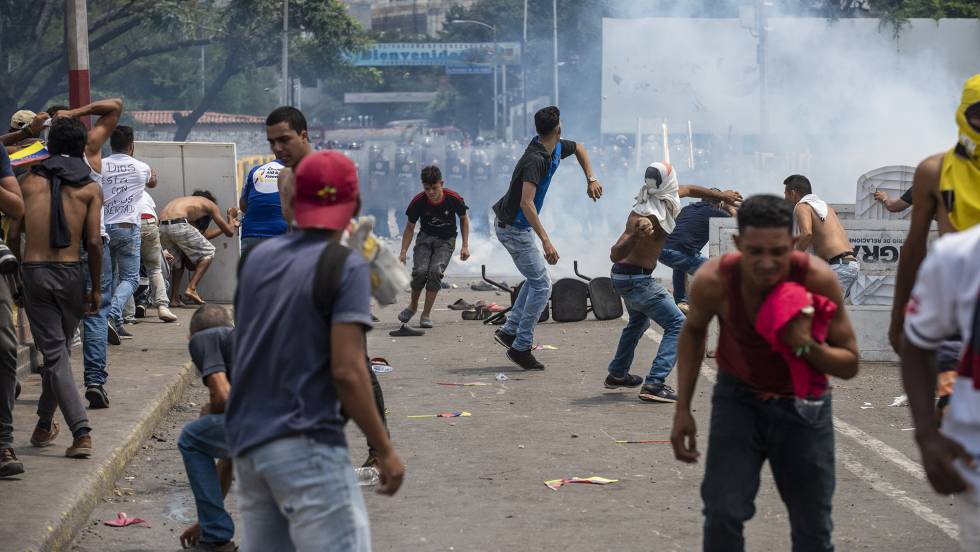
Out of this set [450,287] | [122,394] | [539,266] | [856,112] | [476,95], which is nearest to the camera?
[122,394]

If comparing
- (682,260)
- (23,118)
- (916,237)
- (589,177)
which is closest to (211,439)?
(916,237)

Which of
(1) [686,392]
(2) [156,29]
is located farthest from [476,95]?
(1) [686,392]

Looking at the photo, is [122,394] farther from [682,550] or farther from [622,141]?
[622,141]

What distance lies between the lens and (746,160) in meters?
48.0

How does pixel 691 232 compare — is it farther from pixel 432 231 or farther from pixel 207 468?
pixel 207 468

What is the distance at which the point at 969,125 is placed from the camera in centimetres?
465

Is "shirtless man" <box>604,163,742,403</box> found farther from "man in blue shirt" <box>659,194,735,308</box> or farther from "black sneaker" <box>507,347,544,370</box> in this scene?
"man in blue shirt" <box>659,194,735,308</box>

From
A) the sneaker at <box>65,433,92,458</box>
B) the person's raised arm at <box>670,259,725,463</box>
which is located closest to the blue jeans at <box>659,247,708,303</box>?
the sneaker at <box>65,433,92,458</box>

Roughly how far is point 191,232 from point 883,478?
10.2m

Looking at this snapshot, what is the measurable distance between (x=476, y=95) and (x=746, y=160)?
2369 inches

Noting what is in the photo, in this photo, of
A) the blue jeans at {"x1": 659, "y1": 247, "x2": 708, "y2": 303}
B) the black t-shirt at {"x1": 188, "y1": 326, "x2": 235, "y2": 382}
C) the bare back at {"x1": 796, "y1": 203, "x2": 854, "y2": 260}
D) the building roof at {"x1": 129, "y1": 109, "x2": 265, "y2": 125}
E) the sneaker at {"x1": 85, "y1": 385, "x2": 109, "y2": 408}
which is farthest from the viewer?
the building roof at {"x1": 129, "y1": 109, "x2": 265, "y2": 125}

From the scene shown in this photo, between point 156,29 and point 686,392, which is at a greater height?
point 156,29

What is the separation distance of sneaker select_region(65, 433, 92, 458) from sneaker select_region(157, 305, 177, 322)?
23.3ft

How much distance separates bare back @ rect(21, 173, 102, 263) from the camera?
7.14 m
